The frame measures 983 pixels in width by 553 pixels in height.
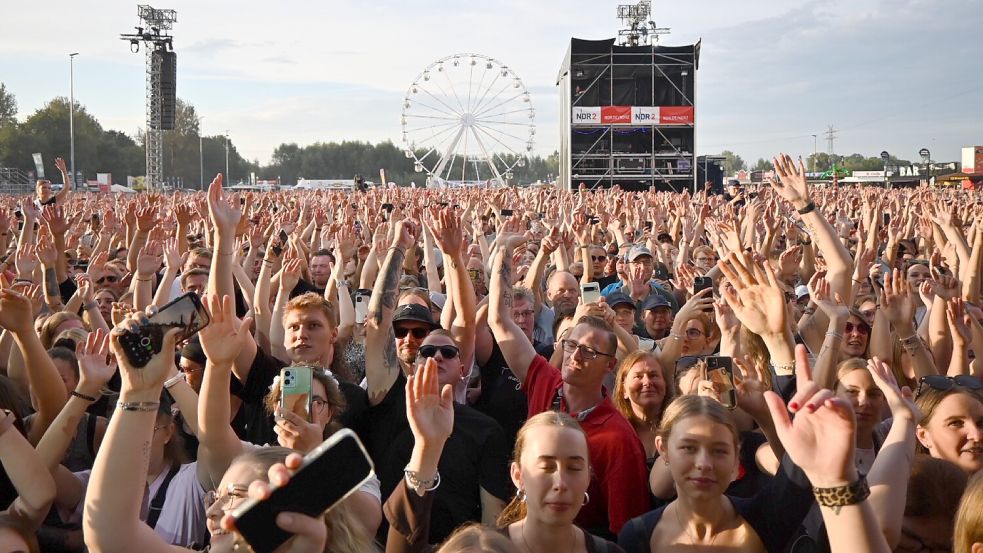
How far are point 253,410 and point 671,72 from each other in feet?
87.8

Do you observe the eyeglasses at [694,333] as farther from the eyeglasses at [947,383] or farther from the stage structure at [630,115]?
the stage structure at [630,115]

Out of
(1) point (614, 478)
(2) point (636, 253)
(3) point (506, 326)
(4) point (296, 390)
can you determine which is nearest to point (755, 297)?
(1) point (614, 478)

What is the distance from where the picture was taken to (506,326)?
4730 millimetres

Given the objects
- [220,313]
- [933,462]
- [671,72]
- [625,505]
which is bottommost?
[625,505]

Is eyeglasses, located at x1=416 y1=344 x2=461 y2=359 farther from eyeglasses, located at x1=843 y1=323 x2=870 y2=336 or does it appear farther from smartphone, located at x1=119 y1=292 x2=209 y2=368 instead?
eyeglasses, located at x1=843 y1=323 x2=870 y2=336

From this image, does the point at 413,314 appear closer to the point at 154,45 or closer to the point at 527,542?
the point at 527,542

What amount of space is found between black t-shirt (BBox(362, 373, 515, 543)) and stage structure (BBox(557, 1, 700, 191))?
2517 cm

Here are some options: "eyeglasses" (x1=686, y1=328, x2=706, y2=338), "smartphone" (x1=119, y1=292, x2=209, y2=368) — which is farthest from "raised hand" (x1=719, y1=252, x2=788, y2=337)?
"smartphone" (x1=119, y1=292, x2=209, y2=368)

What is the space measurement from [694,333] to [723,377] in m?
1.62

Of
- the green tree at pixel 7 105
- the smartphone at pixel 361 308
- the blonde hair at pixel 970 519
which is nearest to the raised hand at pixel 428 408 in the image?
the blonde hair at pixel 970 519

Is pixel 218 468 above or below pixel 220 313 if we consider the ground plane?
below

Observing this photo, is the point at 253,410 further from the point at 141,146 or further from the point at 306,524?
the point at 141,146

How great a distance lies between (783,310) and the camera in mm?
3902

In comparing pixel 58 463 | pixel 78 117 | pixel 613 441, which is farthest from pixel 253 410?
pixel 78 117
